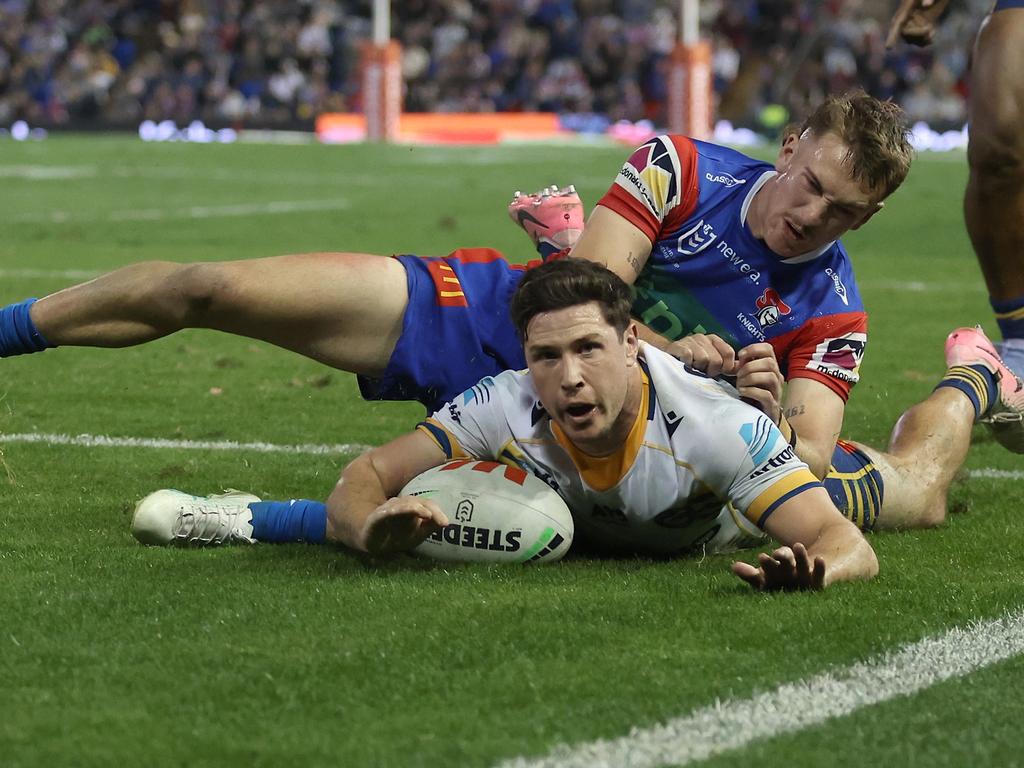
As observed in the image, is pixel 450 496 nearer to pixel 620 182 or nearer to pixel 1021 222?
pixel 620 182

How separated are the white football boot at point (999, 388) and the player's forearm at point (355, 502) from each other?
233cm

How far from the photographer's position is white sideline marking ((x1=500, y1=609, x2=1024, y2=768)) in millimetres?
3035

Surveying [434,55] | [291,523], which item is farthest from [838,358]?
[434,55]

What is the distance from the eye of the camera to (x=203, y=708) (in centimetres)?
328

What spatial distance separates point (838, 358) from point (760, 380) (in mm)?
814

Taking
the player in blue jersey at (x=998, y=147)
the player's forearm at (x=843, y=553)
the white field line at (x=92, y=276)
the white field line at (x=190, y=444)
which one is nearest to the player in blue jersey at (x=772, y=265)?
the player's forearm at (x=843, y=553)

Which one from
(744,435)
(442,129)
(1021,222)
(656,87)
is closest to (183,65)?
(442,129)

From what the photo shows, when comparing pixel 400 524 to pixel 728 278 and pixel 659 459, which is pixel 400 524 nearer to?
pixel 659 459

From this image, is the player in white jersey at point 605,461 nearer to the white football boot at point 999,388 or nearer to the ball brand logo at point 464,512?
the ball brand logo at point 464,512

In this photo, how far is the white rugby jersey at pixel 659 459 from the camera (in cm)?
443

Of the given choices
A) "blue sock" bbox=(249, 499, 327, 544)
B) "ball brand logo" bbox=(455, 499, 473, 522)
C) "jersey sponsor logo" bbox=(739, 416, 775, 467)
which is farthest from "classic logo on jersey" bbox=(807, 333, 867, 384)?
"blue sock" bbox=(249, 499, 327, 544)

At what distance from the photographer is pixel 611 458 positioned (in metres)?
4.54

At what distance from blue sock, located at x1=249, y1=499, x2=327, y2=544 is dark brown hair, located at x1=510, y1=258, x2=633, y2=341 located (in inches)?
33.6

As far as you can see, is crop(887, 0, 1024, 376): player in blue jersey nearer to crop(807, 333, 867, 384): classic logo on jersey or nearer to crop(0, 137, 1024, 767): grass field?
crop(0, 137, 1024, 767): grass field
